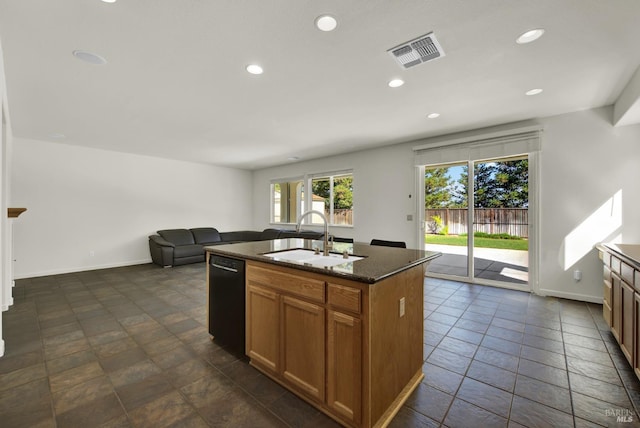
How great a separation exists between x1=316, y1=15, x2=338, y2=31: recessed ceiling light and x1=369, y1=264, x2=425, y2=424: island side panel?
71.0 inches

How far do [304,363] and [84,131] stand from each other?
208 inches

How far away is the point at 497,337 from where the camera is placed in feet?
8.52

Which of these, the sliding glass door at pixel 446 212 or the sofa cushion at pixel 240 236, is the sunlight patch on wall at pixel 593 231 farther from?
the sofa cushion at pixel 240 236

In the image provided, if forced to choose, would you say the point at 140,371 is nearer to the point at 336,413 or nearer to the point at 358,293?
the point at 336,413

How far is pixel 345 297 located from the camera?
4.78ft

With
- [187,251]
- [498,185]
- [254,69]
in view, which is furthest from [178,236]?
[498,185]

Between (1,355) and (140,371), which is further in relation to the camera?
(1,355)

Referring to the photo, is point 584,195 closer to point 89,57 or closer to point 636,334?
point 636,334

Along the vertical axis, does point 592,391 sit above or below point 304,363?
below

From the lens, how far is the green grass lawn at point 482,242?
13.5ft

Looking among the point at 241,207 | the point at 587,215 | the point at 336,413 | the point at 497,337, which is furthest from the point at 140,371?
the point at 241,207

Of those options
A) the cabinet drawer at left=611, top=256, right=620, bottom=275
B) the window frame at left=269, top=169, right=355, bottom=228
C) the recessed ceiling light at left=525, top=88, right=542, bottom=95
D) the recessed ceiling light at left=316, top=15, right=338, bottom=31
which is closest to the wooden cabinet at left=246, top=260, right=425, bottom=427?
the recessed ceiling light at left=316, top=15, right=338, bottom=31

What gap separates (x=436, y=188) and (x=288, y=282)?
4.00 meters

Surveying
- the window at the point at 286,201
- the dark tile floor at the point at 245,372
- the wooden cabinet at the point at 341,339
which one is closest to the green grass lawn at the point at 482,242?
the dark tile floor at the point at 245,372
